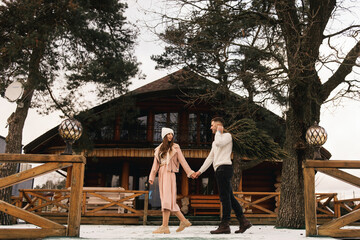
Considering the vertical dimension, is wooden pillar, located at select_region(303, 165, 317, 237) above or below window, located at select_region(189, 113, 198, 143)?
below

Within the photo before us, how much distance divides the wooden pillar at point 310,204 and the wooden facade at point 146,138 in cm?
894

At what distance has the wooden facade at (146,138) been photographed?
14826 mm

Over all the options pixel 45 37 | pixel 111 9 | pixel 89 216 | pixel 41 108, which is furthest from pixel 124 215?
pixel 111 9

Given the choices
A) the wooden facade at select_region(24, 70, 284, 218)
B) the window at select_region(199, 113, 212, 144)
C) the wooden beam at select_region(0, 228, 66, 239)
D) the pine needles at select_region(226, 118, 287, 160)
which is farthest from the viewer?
the window at select_region(199, 113, 212, 144)

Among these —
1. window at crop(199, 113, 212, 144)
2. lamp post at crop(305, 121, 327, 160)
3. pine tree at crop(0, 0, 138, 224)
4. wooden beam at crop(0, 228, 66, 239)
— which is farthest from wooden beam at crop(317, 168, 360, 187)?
window at crop(199, 113, 212, 144)

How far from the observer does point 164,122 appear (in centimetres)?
1762

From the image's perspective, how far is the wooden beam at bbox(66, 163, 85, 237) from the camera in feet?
15.5

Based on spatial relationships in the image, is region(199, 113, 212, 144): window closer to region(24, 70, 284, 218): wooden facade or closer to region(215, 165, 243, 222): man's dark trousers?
region(24, 70, 284, 218): wooden facade

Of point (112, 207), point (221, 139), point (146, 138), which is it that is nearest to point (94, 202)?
point (112, 207)

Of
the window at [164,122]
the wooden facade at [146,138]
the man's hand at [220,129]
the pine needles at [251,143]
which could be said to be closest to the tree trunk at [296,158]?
the pine needles at [251,143]

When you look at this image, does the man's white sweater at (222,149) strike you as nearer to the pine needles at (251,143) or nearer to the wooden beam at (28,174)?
the pine needles at (251,143)

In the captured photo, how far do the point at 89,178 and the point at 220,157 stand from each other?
14458 millimetres

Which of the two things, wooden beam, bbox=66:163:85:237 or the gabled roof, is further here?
the gabled roof

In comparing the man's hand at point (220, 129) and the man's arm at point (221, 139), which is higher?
the man's hand at point (220, 129)
